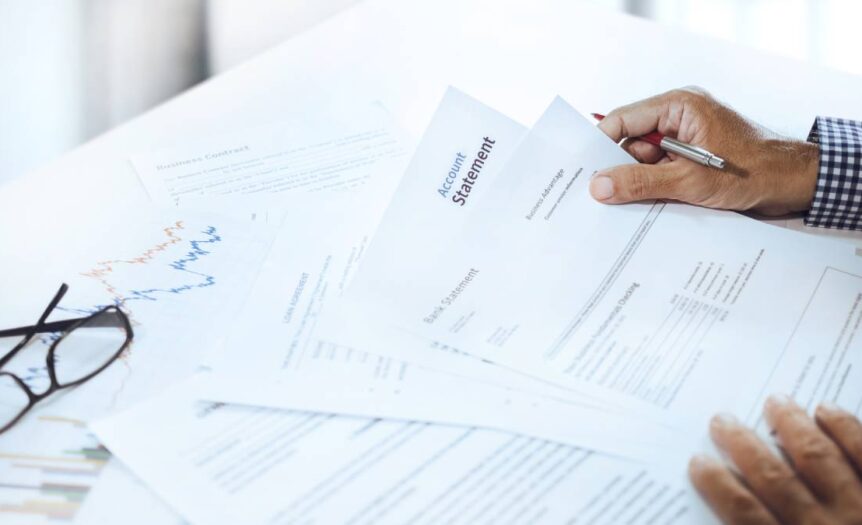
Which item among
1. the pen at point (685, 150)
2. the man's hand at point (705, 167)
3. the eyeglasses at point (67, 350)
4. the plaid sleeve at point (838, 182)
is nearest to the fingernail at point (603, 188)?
the man's hand at point (705, 167)

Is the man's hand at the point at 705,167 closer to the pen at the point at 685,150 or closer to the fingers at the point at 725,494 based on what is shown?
the pen at the point at 685,150

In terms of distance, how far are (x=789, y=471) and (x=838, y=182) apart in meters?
0.37

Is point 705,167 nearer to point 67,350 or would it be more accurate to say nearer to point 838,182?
point 838,182

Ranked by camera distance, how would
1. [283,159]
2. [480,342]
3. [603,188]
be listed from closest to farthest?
[480,342] → [603,188] → [283,159]

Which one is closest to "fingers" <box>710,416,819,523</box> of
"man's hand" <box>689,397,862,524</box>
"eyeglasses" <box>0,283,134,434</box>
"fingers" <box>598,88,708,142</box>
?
"man's hand" <box>689,397,862,524</box>

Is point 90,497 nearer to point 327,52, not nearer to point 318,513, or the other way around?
Result: point 318,513

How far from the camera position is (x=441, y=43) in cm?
111

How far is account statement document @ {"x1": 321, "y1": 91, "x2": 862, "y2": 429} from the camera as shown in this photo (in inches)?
27.2

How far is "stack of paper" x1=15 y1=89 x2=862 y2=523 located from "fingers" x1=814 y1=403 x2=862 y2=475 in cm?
3

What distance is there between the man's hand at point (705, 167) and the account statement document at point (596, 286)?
21mm

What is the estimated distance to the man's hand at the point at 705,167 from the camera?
0.83 metres

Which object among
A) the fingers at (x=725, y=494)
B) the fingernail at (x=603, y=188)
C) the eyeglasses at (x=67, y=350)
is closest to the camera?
the fingers at (x=725, y=494)

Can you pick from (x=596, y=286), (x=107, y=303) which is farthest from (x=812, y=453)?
(x=107, y=303)

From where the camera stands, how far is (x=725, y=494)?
23.0 inches
